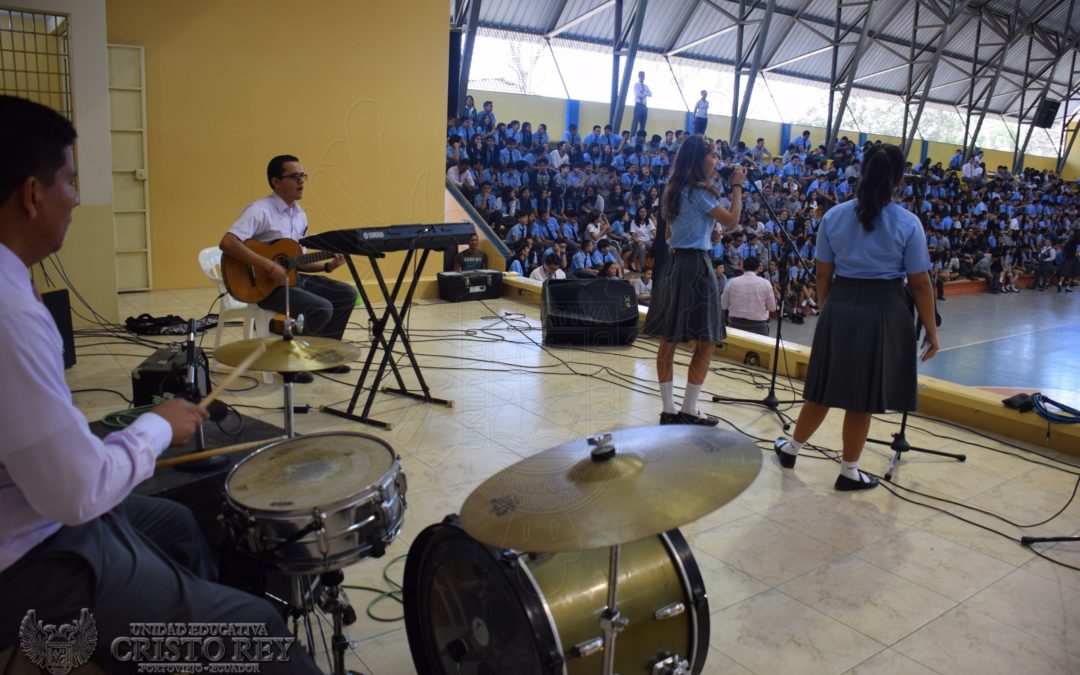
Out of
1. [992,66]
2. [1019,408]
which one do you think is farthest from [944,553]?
[992,66]

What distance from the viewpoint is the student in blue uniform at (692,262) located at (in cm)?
356

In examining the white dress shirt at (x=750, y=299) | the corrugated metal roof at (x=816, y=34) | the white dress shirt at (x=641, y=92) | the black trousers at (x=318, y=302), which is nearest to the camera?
the black trousers at (x=318, y=302)

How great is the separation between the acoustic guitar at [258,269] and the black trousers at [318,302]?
8cm

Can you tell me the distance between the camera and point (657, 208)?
24.5ft

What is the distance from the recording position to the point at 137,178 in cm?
646

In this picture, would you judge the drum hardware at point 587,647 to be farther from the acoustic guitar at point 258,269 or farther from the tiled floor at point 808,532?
the acoustic guitar at point 258,269

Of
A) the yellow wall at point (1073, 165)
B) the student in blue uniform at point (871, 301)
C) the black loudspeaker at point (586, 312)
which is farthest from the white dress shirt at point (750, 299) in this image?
the yellow wall at point (1073, 165)

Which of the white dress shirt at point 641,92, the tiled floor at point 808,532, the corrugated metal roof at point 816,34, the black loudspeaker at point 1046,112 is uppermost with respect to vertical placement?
the corrugated metal roof at point 816,34

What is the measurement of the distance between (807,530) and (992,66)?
88.4 feet

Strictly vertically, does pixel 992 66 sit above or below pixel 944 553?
above

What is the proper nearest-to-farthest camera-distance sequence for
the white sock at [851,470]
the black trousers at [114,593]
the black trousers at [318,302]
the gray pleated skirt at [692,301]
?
the black trousers at [114,593], the white sock at [851,470], the gray pleated skirt at [692,301], the black trousers at [318,302]

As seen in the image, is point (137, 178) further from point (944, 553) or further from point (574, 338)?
point (944, 553)

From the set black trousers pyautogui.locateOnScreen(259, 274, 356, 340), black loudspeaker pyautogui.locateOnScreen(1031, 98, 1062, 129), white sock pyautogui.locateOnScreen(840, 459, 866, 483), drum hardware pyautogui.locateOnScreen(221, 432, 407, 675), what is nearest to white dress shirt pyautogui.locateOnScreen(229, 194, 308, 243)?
black trousers pyautogui.locateOnScreen(259, 274, 356, 340)

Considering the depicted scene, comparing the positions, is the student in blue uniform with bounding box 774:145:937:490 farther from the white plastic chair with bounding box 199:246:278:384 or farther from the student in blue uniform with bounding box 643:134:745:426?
the white plastic chair with bounding box 199:246:278:384
